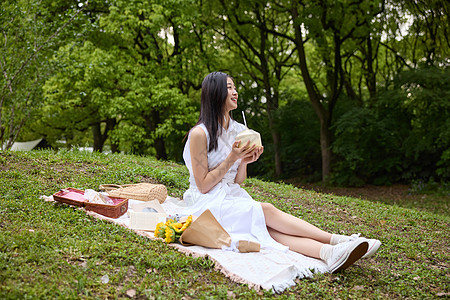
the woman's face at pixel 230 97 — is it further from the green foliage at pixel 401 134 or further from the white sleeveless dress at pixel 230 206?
the green foliage at pixel 401 134

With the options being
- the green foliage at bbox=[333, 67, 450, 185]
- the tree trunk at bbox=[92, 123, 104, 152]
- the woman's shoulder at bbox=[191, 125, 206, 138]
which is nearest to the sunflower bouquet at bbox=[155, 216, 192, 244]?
the woman's shoulder at bbox=[191, 125, 206, 138]

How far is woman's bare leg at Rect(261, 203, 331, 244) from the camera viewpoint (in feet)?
11.8

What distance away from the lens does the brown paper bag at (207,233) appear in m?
3.47

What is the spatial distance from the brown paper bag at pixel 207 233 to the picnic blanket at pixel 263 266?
60mm

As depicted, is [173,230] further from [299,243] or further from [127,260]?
[299,243]

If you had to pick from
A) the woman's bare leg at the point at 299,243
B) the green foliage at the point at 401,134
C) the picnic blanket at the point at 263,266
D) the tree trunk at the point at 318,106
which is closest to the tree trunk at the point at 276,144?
the tree trunk at the point at 318,106

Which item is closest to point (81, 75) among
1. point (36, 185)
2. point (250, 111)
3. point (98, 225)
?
point (250, 111)

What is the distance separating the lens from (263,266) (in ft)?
10.7

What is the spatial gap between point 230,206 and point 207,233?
327 mm

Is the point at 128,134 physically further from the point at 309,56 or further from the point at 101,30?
the point at 309,56

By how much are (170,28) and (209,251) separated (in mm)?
13160

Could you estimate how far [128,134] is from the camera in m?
13.6

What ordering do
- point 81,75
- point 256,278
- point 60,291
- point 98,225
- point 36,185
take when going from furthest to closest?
point 81,75
point 36,185
point 98,225
point 256,278
point 60,291

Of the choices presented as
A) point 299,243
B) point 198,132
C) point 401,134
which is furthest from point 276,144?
point 299,243
